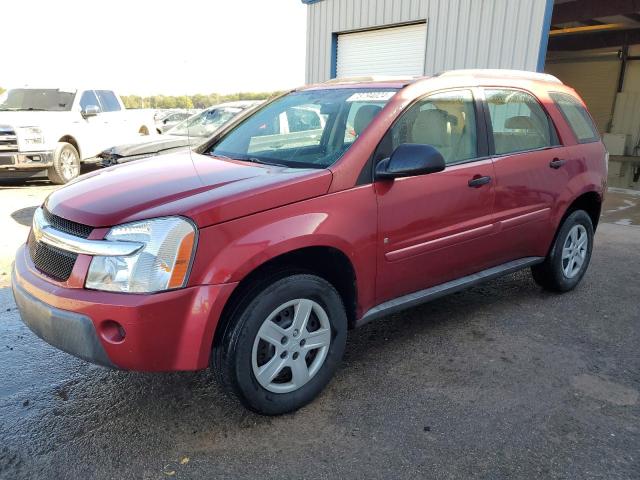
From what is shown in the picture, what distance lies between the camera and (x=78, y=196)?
2.74 m

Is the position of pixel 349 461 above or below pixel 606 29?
below

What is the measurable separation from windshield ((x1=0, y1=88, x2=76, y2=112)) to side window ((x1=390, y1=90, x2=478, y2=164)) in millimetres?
9187

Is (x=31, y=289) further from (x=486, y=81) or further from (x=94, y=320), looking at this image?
(x=486, y=81)

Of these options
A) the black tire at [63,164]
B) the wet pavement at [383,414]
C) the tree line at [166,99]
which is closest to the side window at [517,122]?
the wet pavement at [383,414]

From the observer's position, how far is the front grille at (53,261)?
96.4 inches

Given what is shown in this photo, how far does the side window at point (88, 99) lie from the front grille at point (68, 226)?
887 centimetres

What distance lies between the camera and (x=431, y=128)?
11.0 ft

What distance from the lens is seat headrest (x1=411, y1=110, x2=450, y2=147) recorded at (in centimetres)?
327

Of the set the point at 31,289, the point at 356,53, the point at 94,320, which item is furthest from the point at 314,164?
the point at 356,53

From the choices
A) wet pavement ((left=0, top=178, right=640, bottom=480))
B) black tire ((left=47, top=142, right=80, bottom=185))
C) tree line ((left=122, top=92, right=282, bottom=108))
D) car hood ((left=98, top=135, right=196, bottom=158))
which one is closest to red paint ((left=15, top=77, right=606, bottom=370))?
wet pavement ((left=0, top=178, right=640, bottom=480))

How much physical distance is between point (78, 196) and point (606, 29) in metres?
15.9

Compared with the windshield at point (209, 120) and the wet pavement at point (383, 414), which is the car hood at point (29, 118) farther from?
the wet pavement at point (383, 414)

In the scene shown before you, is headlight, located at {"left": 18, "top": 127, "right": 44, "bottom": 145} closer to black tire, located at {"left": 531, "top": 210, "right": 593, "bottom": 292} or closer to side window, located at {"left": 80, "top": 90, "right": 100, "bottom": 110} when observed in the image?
side window, located at {"left": 80, "top": 90, "right": 100, "bottom": 110}

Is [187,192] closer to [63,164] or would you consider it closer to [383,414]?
[383,414]
